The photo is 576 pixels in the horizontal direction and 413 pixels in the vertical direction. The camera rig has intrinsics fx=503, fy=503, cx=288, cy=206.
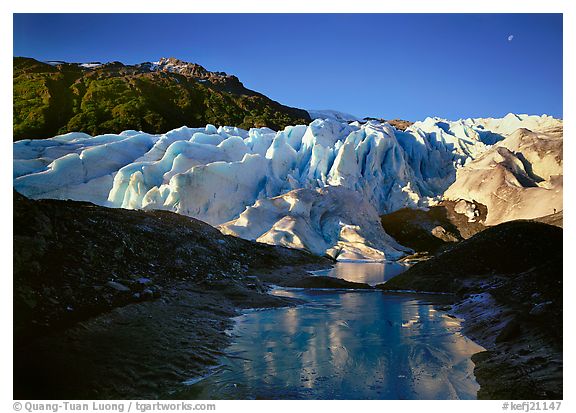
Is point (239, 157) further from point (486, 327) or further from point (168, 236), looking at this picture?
point (486, 327)

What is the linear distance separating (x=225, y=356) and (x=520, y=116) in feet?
189

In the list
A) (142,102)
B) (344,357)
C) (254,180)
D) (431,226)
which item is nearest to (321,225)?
(254,180)

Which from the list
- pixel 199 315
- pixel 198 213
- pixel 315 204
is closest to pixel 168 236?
pixel 199 315

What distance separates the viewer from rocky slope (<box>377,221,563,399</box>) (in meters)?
4.59

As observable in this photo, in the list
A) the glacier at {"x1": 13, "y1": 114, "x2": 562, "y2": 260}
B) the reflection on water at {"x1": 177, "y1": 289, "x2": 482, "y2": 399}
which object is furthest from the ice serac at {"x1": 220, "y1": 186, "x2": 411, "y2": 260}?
the reflection on water at {"x1": 177, "y1": 289, "x2": 482, "y2": 399}

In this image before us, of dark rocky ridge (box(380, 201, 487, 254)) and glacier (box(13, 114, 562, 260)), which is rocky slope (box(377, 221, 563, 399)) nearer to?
glacier (box(13, 114, 562, 260))

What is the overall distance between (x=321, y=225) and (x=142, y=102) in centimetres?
2926

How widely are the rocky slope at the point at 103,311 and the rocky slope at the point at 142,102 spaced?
51.8 feet

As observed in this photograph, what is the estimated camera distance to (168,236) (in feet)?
44.4

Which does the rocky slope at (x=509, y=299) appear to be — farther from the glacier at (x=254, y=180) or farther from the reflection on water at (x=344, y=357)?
the glacier at (x=254, y=180)

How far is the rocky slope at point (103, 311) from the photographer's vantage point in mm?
4145

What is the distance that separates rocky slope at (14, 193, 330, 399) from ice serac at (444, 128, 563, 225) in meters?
28.2

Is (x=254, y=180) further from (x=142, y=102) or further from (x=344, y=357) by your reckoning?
(x=344, y=357)

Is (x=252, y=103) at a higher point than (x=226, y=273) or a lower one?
higher
